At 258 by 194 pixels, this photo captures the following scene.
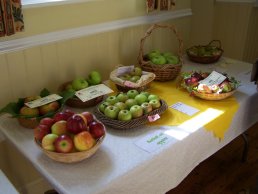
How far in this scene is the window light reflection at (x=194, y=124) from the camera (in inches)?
47.5

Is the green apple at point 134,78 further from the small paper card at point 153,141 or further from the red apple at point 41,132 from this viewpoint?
the red apple at point 41,132

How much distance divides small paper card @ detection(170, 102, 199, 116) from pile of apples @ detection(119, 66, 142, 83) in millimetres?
262

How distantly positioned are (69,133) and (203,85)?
2.49 ft

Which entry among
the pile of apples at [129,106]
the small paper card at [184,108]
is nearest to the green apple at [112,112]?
the pile of apples at [129,106]

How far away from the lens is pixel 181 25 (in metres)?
2.27

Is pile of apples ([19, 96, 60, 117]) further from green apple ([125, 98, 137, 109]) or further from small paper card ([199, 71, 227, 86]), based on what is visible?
small paper card ([199, 71, 227, 86])

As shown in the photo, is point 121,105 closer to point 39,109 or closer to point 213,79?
point 39,109

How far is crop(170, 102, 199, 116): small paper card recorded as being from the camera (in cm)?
138

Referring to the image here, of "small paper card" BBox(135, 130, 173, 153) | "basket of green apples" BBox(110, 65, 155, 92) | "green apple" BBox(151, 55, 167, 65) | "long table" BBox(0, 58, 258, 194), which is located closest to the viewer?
"long table" BBox(0, 58, 258, 194)

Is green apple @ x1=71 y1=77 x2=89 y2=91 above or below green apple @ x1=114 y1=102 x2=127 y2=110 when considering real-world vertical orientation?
above

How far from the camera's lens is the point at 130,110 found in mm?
1254

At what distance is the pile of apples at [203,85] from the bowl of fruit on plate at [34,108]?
0.64m

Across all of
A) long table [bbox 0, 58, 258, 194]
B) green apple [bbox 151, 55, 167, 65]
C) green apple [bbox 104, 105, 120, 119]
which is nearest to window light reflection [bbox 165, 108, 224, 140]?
long table [bbox 0, 58, 258, 194]

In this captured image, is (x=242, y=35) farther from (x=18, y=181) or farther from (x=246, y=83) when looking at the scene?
(x=18, y=181)
